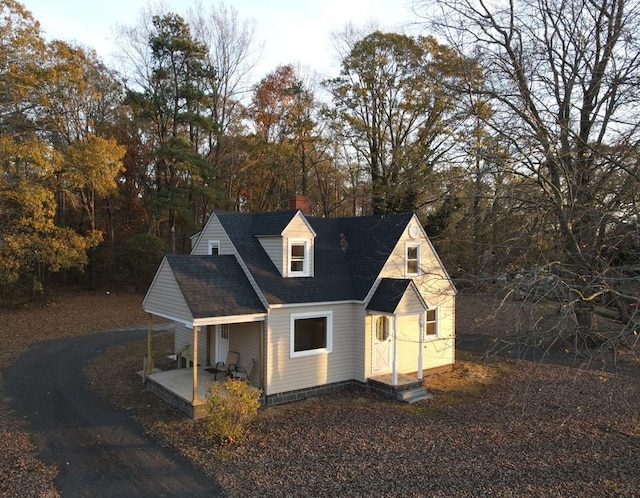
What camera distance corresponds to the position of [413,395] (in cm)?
1305

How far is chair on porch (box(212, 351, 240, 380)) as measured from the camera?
542 inches

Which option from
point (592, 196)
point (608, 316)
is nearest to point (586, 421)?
point (608, 316)

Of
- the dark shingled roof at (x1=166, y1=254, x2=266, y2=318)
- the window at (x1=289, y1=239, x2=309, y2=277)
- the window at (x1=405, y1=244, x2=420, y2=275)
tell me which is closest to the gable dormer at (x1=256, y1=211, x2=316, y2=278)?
the window at (x1=289, y1=239, x2=309, y2=277)

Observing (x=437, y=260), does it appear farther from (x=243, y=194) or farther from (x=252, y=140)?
(x=243, y=194)

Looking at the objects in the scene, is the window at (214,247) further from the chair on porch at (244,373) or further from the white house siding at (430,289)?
the white house siding at (430,289)

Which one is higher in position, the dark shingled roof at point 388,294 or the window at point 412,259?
the window at point 412,259

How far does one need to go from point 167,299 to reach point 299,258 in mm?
4092

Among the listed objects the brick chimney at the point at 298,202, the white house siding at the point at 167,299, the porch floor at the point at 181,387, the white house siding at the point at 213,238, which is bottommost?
the porch floor at the point at 181,387

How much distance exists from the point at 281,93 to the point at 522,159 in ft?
91.8

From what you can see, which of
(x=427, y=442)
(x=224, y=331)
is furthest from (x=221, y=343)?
(x=427, y=442)

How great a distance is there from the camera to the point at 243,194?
3762 centimetres

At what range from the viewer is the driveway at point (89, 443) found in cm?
812

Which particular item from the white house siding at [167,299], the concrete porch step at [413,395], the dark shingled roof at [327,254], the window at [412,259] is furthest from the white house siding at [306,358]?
the window at [412,259]

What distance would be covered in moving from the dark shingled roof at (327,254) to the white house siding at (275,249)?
13 cm
